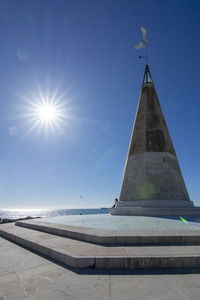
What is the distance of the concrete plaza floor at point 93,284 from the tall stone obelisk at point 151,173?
7.48 metres

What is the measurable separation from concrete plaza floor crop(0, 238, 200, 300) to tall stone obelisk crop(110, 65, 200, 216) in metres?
7.48

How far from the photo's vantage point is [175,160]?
14.1 m

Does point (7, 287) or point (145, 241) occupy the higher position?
point (145, 241)

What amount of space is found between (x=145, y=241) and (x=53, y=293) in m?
2.88

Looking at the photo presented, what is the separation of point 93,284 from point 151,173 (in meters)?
10.3

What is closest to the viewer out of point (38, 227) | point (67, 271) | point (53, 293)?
point (53, 293)

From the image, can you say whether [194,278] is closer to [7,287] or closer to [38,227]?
[7,287]

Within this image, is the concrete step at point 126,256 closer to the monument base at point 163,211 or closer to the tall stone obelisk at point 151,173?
the monument base at point 163,211

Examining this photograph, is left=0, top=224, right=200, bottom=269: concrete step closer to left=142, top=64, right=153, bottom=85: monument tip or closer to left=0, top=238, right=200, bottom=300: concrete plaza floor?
left=0, top=238, right=200, bottom=300: concrete plaza floor

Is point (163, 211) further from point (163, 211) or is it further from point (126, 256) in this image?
point (126, 256)

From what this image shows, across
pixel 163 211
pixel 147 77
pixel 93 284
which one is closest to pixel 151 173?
pixel 163 211

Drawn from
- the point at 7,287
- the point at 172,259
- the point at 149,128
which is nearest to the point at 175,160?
the point at 149,128

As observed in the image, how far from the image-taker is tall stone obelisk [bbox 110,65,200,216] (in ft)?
38.4

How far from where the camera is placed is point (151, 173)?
1285cm
